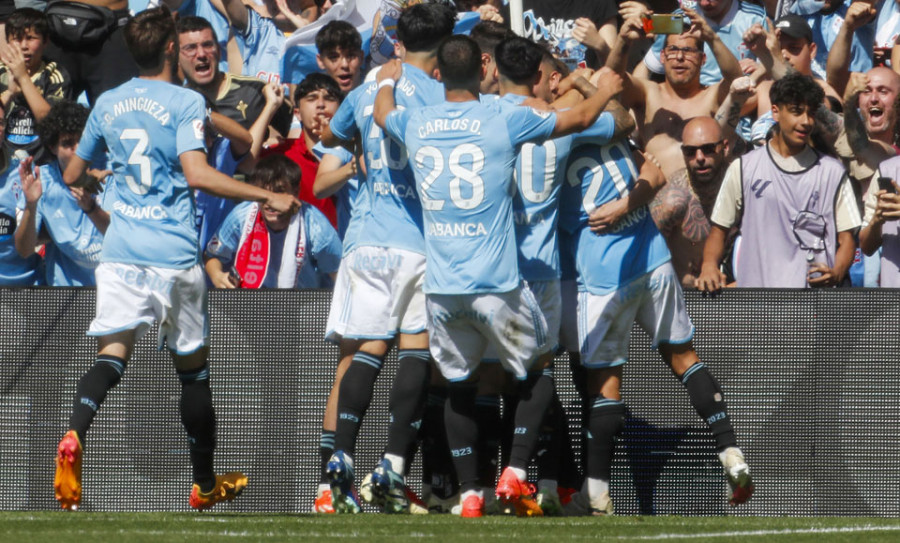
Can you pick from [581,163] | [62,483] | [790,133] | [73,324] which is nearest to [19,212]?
[73,324]

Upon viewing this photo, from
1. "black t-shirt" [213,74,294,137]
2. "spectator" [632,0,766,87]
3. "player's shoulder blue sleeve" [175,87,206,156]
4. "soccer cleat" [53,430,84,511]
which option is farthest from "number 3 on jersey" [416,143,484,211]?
"spectator" [632,0,766,87]

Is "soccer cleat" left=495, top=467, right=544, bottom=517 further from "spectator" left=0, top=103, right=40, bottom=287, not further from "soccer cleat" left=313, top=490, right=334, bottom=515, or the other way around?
"spectator" left=0, top=103, right=40, bottom=287

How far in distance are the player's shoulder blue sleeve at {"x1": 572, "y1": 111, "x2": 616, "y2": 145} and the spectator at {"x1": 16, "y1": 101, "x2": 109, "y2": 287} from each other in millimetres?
3352

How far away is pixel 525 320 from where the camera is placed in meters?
7.06

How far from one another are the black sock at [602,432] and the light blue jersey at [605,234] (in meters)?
Answer: 0.63

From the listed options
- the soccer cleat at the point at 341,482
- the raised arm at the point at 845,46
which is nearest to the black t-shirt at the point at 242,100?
the soccer cleat at the point at 341,482

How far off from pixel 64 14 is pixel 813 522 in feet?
22.1

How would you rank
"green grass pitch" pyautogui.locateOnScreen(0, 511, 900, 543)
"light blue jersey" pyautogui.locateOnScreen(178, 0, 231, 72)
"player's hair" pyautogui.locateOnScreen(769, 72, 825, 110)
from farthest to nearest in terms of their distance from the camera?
"light blue jersey" pyautogui.locateOnScreen(178, 0, 231, 72)
"player's hair" pyautogui.locateOnScreen(769, 72, 825, 110)
"green grass pitch" pyautogui.locateOnScreen(0, 511, 900, 543)

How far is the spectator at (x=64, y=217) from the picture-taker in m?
9.12

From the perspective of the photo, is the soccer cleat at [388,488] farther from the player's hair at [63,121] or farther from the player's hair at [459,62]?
the player's hair at [63,121]

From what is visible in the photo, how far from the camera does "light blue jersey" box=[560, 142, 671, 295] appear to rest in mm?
7625

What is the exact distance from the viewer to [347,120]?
7.64 meters

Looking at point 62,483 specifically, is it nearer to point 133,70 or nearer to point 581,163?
point 581,163

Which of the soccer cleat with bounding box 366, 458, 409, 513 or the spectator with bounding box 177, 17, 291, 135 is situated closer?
the soccer cleat with bounding box 366, 458, 409, 513
